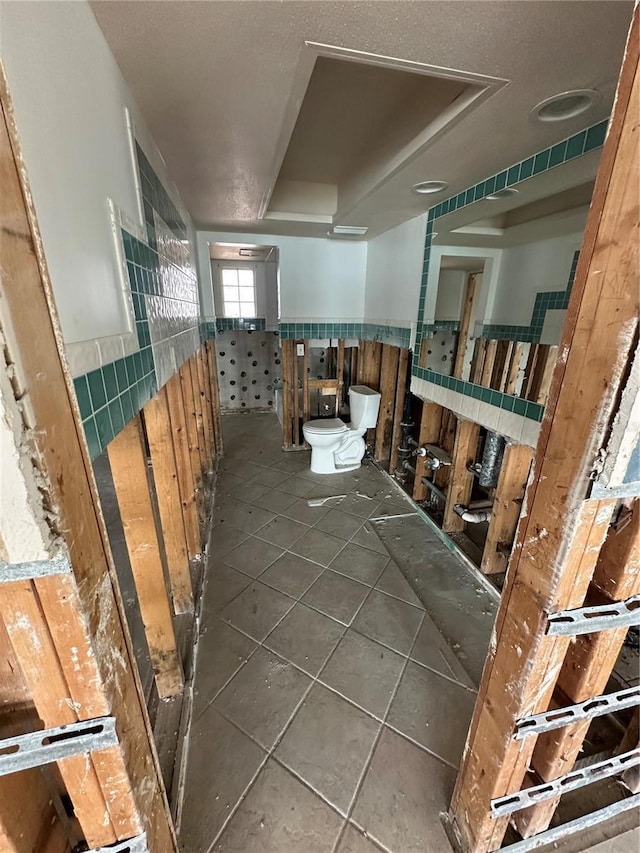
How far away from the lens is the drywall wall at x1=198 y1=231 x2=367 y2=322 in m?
3.10

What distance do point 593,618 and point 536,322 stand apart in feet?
4.84

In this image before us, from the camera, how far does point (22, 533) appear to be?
0.43 metres

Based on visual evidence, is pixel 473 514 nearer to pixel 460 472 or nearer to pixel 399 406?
pixel 460 472

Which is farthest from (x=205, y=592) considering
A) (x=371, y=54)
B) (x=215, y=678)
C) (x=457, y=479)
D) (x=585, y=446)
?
(x=371, y=54)

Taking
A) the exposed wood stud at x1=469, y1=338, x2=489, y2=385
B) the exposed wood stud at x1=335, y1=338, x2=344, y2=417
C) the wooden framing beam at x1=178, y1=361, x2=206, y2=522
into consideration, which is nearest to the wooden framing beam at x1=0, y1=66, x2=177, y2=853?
the wooden framing beam at x1=178, y1=361, x2=206, y2=522

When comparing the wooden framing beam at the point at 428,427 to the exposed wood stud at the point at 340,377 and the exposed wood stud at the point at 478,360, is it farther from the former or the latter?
the exposed wood stud at the point at 340,377

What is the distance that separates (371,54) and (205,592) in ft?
7.85

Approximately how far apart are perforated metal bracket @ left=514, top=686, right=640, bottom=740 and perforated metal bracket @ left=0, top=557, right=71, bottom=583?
1004mm

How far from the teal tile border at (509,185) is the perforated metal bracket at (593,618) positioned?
3.08ft

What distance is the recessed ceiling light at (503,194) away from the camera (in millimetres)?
1633

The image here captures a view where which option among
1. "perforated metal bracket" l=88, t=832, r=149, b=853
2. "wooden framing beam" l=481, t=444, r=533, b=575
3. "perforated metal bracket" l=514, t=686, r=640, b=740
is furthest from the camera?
"wooden framing beam" l=481, t=444, r=533, b=575

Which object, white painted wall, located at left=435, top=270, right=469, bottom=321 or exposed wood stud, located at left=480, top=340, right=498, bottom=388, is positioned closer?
exposed wood stud, located at left=480, top=340, right=498, bottom=388

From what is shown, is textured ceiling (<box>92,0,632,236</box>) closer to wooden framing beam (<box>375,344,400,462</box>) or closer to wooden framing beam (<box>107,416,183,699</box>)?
wooden framing beam (<box>107,416,183,699</box>)

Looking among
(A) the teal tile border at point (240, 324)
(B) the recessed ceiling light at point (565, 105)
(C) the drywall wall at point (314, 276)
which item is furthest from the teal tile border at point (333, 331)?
(B) the recessed ceiling light at point (565, 105)
